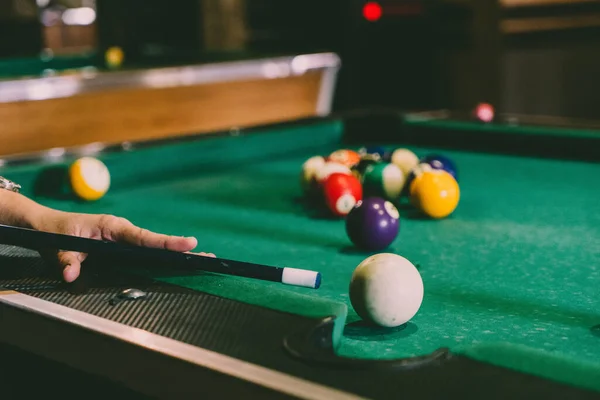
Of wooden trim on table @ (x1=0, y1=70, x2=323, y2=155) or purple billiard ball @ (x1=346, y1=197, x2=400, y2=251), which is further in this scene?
wooden trim on table @ (x1=0, y1=70, x2=323, y2=155)

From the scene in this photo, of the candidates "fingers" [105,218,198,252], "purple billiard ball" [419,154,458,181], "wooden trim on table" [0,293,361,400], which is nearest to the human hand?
"fingers" [105,218,198,252]

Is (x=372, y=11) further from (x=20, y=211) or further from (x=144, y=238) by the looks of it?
(x=144, y=238)

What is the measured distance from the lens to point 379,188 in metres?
2.35

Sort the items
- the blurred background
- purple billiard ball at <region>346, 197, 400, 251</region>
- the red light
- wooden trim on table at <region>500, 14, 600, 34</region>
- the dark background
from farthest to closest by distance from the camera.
Answer: the red light → wooden trim on table at <region>500, 14, 600, 34</region> → the dark background → the blurred background → purple billiard ball at <region>346, 197, 400, 251</region>

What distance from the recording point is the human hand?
140 cm

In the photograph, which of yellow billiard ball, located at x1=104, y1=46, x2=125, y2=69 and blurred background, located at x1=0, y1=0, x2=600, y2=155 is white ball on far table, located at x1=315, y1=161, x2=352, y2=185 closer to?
blurred background, located at x1=0, y1=0, x2=600, y2=155

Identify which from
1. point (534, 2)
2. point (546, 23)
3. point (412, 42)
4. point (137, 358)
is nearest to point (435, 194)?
point (137, 358)

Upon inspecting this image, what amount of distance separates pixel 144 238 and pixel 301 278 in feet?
1.14

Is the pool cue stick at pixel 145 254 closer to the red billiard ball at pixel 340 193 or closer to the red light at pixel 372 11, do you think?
the red billiard ball at pixel 340 193

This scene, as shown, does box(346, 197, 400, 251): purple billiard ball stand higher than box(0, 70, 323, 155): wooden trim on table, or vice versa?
box(346, 197, 400, 251): purple billiard ball

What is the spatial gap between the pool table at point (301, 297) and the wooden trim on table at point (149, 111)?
1170mm

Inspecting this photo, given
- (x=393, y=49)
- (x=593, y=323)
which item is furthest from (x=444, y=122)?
(x=393, y=49)

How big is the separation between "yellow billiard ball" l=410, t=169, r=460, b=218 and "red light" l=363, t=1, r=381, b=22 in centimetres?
556

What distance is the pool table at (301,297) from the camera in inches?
38.8
